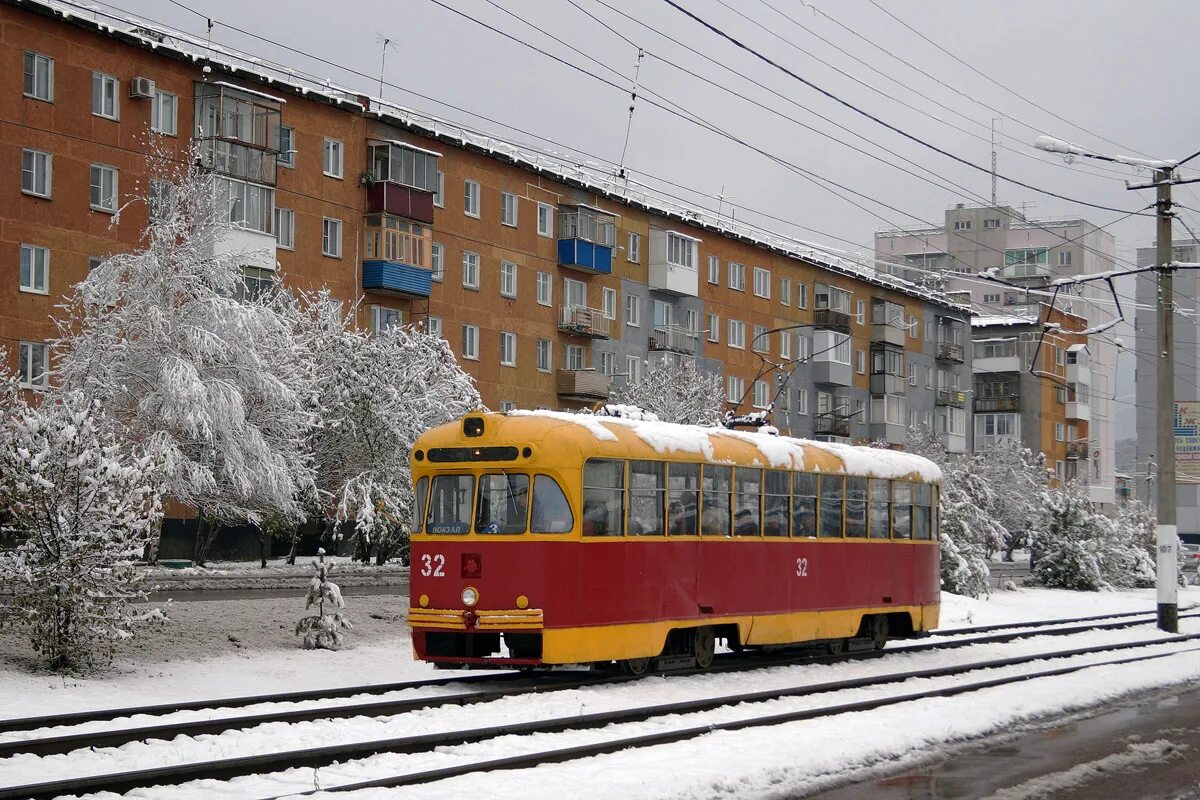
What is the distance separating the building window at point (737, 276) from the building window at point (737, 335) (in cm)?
160

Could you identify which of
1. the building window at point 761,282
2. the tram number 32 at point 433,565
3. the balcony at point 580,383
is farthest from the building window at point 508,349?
the tram number 32 at point 433,565

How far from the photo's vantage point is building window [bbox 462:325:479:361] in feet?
182

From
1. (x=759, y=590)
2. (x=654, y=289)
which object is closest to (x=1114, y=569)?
(x=654, y=289)

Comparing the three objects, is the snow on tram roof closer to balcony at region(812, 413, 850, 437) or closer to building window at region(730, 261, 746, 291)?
building window at region(730, 261, 746, 291)

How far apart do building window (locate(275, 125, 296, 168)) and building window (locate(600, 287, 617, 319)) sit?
17445 millimetres

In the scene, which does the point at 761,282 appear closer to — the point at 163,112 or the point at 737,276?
the point at 737,276

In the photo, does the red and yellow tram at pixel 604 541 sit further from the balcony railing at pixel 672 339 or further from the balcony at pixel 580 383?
the balcony railing at pixel 672 339

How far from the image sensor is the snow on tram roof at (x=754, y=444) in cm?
1780

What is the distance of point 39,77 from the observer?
4109cm

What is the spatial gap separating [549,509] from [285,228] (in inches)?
1322

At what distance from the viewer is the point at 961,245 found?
129000mm

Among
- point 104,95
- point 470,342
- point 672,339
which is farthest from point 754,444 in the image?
point 672,339

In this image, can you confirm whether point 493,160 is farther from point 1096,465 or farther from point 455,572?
point 1096,465

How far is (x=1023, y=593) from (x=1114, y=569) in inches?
348
